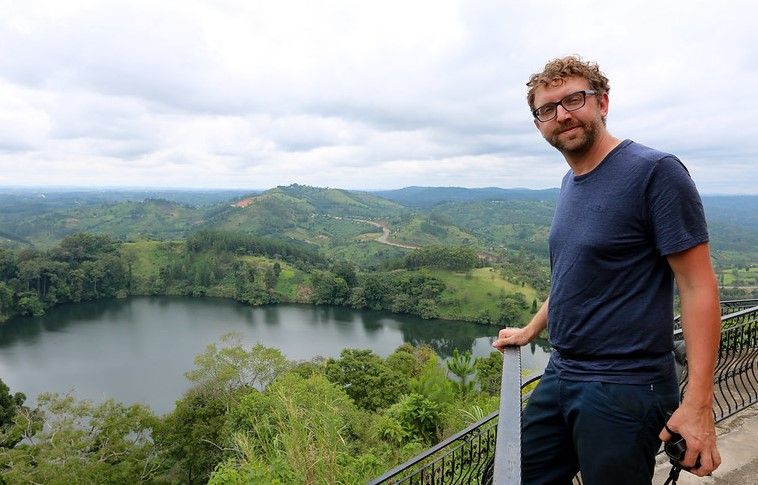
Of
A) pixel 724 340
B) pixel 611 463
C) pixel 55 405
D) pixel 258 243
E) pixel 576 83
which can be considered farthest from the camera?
pixel 258 243

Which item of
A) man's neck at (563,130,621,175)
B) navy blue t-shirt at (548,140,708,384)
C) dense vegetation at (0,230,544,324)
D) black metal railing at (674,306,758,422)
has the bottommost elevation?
dense vegetation at (0,230,544,324)

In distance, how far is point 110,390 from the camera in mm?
34375

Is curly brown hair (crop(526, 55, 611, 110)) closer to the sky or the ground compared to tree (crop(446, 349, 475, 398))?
closer to the sky

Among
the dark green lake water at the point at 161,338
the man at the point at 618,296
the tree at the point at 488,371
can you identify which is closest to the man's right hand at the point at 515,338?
the man at the point at 618,296

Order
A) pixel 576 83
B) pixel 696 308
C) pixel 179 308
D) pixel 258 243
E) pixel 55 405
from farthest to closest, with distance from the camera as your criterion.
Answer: pixel 258 243 < pixel 179 308 < pixel 55 405 < pixel 576 83 < pixel 696 308

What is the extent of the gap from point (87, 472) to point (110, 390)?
70.8 ft

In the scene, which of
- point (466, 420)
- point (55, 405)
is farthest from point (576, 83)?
point (55, 405)

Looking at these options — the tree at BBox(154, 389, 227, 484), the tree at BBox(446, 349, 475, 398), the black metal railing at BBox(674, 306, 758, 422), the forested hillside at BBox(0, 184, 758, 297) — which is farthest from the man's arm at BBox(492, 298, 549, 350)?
the forested hillside at BBox(0, 184, 758, 297)

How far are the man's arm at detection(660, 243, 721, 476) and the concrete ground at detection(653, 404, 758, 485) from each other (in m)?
2.13

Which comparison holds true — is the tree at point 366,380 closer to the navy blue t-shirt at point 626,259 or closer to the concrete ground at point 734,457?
the concrete ground at point 734,457

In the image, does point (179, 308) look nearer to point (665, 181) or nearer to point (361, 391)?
point (361, 391)

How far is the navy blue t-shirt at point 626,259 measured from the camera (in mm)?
1327

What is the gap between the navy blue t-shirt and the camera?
1327 mm

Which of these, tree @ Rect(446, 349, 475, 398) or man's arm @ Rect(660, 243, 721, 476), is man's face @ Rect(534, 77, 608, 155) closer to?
man's arm @ Rect(660, 243, 721, 476)
